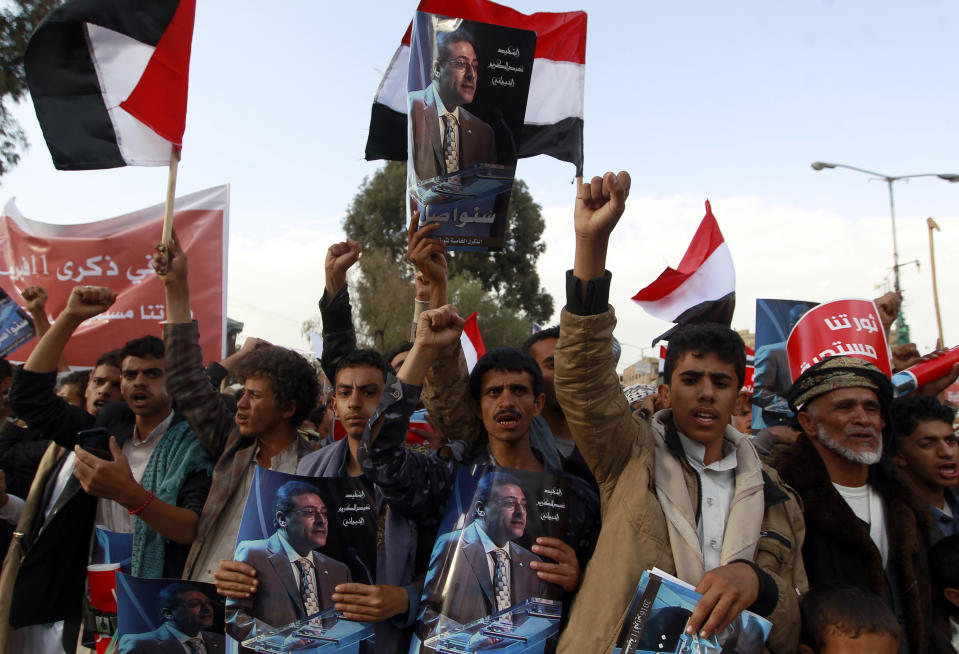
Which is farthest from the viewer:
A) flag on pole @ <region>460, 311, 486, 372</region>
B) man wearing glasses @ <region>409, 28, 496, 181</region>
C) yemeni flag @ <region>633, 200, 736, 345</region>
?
flag on pole @ <region>460, 311, 486, 372</region>

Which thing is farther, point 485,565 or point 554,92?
point 554,92

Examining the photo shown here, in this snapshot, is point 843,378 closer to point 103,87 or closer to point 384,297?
point 103,87

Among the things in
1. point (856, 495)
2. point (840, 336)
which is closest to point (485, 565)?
point (856, 495)

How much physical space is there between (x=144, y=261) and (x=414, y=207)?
3.34m

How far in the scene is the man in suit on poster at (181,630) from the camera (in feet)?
8.22

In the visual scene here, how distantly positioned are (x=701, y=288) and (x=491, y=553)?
3427 mm

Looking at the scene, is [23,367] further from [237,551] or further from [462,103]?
[462,103]

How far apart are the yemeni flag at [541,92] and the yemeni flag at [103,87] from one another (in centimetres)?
107

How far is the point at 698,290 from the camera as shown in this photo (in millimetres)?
5062

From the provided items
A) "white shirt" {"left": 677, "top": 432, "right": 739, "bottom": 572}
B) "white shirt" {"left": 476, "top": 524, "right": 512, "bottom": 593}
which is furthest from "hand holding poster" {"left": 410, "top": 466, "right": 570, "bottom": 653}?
"white shirt" {"left": 677, "top": 432, "right": 739, "bottom": 572}

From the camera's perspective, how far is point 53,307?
16.9 feet

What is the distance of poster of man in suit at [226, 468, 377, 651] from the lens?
219 centimetres

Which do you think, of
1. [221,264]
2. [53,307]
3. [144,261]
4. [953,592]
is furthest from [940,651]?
[53,307]

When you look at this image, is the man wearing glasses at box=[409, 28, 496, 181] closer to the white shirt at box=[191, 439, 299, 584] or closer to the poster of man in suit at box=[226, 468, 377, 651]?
the poster of man in suit at box=[226, 468, 377, 651]
